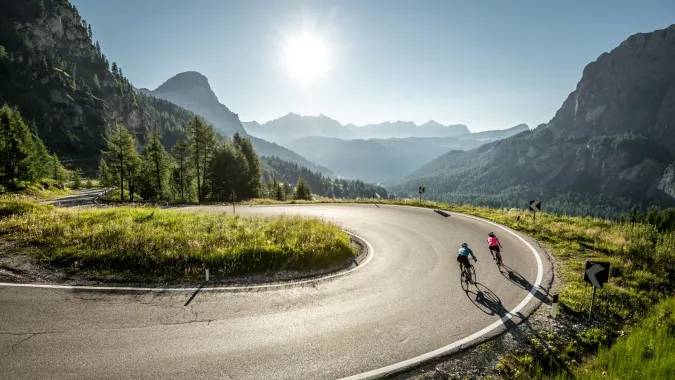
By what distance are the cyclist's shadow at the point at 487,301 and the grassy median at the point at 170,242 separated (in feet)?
18.4

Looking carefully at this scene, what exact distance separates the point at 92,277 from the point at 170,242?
3201 mm

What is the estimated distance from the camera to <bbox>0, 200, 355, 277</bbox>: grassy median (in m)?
11.9

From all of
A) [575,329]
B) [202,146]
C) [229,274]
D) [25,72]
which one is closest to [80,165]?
[25,72]

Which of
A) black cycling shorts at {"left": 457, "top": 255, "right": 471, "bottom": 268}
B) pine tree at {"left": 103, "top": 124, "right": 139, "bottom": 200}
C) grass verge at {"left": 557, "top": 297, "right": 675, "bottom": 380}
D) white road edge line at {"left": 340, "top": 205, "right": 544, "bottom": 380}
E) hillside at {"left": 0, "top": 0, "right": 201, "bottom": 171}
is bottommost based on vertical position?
grass verge at {"left": 557, "top": 297, "right": 675, "bottom": 380}

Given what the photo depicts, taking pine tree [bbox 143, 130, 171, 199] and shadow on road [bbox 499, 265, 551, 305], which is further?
pine tree [bbox 143, 130, 171, 199]

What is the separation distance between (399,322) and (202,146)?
45.9 m

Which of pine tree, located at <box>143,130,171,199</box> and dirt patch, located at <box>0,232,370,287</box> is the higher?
pine tree, located at <box>143,130,171,199</box>

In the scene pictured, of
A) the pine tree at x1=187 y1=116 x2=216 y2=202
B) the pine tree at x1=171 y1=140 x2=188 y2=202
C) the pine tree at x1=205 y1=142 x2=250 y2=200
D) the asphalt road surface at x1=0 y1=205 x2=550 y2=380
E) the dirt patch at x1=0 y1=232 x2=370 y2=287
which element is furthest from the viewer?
the pine tree at x1=171 y1=140 x2=188 y2=202

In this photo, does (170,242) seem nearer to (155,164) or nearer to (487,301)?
(487,301)

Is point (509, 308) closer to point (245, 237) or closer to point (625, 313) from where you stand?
point (625, 313)

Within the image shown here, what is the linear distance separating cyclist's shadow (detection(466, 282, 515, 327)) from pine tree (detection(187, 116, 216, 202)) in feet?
146

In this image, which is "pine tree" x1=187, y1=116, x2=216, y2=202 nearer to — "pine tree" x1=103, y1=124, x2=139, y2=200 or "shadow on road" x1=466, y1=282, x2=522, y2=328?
"pine tree" x1=103, y1=124, x2=139, y2=200

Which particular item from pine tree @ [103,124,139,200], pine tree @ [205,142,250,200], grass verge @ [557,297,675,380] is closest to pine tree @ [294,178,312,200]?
pine tree @ [205,142,250,200]

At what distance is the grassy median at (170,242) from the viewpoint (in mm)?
11875
